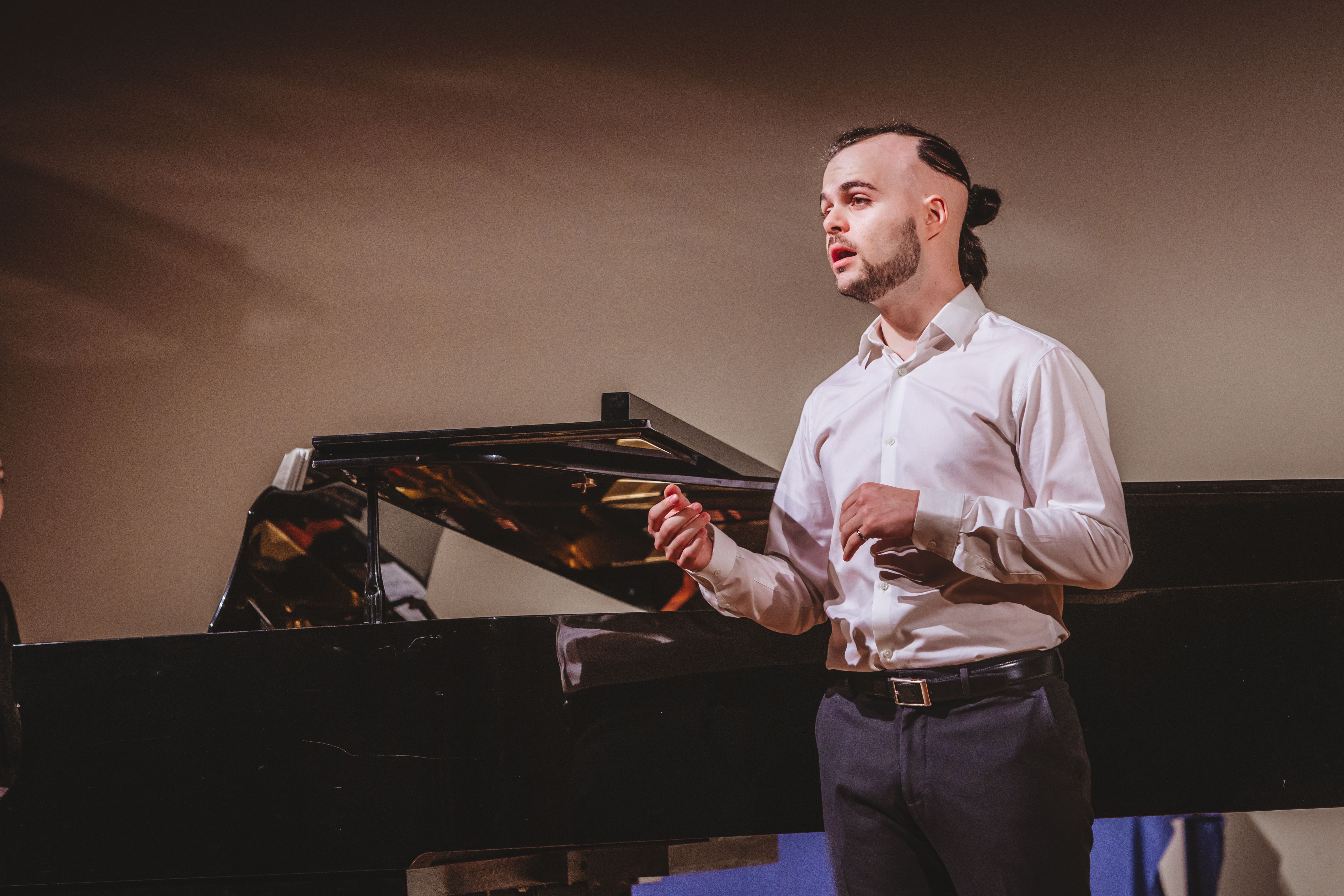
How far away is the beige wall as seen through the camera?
9.85ft

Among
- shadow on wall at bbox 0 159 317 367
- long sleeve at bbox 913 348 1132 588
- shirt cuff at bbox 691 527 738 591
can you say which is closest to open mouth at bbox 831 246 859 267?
long sleeve at bbox 913 348 1132 588

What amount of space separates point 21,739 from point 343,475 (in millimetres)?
756

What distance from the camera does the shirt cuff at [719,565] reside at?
109 centimetres

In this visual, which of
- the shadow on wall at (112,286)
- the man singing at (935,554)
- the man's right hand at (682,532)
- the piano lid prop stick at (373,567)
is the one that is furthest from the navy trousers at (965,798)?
the shadow on wall at (112,286)

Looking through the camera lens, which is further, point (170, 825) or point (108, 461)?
point (108, 461)

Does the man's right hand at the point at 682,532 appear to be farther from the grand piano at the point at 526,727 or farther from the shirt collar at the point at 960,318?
the grand piano at the point at 526,727

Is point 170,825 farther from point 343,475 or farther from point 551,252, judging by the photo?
point 551,252

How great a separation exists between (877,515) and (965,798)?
0.30m

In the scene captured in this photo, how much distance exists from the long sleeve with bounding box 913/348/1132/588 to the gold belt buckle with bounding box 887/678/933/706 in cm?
13

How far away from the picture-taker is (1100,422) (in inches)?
40.4

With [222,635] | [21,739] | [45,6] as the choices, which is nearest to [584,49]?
[45,6]

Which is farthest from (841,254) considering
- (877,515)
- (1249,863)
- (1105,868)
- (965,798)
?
(1249,863)

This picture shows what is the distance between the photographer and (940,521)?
0.97m

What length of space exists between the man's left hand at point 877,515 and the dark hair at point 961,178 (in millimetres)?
372
